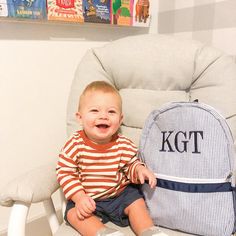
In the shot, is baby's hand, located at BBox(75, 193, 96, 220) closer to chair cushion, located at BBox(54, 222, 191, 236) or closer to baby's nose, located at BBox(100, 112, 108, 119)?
chair cushion, located at BBox(54, 222, 191, 236)

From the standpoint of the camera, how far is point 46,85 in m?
1.18

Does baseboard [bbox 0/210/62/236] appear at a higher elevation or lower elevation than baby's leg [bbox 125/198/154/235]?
lower

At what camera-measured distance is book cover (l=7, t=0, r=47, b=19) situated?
1.00 meters

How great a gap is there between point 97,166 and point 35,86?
0.46 metres

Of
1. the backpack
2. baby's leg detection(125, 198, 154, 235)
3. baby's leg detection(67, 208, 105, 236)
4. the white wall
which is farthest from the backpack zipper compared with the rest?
the white wall

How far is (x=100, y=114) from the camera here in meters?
0.86

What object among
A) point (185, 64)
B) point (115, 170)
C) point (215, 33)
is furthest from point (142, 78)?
point (215, 33)

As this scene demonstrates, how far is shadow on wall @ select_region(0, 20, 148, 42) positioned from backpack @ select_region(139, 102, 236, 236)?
0.56 meters

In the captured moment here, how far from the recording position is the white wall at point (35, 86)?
109cm

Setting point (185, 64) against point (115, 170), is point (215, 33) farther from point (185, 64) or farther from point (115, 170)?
point (115, 170)

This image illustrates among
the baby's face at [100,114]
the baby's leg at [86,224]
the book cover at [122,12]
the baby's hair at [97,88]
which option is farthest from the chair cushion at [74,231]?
the book cover at [122,12]

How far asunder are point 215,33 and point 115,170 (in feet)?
2.28

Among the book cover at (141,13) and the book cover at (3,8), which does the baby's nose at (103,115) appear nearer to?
the book cover at (3,8)

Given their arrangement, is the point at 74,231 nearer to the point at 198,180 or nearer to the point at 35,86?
the point at 198,180
